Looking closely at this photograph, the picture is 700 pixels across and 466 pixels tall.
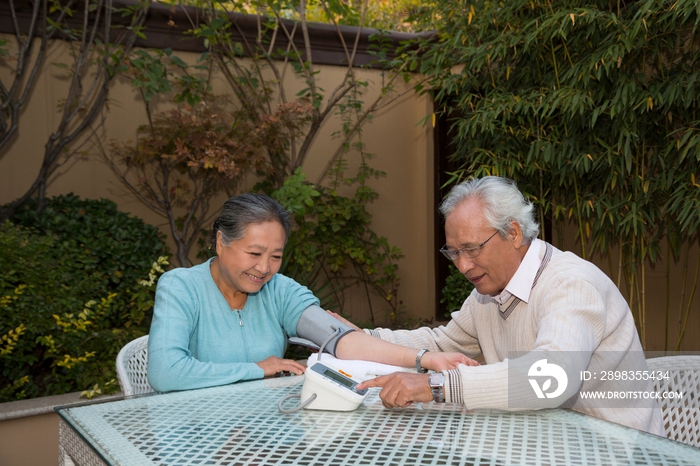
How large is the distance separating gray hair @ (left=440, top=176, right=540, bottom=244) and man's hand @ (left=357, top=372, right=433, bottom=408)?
20.4 inches

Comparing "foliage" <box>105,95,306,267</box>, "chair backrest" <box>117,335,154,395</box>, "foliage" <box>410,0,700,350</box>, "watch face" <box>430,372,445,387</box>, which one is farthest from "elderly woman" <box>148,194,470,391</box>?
"foliage" <box>105,95,306,267</box>

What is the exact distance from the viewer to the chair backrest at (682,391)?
1.90 meters

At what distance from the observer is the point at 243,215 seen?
6.83 feet

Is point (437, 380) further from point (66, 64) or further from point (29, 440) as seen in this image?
point (66, 64)

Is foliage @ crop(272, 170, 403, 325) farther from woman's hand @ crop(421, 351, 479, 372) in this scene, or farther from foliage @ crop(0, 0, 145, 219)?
woman's hand @ crop(421, 351, 479, 372)

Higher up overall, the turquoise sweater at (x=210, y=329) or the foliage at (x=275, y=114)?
the foliage at (x=275, y=114)

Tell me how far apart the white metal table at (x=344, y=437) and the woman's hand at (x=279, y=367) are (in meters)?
0.30

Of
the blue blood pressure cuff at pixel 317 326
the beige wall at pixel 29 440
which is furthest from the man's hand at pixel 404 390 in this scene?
the beige wall at pixel 29 440

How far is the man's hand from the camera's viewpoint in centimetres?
155

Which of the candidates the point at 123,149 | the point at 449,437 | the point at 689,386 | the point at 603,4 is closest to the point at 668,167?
the point at 603,4

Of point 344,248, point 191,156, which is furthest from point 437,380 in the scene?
point 344,248

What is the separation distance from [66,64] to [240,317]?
3.05m

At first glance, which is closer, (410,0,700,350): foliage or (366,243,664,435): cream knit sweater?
(366,243,664,435): cream knit sweater

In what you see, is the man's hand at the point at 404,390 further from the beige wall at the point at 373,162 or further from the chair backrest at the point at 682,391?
the beige wall at the point at 373,162
